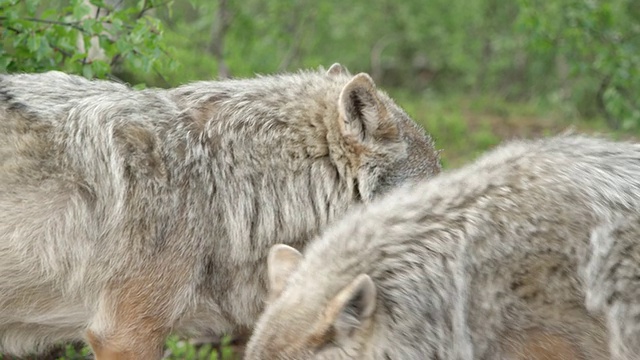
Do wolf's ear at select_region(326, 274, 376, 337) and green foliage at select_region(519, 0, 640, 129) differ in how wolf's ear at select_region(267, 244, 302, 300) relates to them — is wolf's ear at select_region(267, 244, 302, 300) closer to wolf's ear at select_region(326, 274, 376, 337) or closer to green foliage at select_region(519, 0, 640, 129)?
wolf's ear at select_region(326, 274, 376, 337)

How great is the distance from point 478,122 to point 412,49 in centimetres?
561

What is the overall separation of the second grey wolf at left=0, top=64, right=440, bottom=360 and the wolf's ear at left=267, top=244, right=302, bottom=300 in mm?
647

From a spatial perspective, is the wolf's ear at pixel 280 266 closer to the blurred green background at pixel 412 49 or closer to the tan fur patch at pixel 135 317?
the tan fur patch at pixel 135 317

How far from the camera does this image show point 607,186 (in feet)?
13.0

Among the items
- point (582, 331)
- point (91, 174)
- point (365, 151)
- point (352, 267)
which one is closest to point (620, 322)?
point (582, 331)

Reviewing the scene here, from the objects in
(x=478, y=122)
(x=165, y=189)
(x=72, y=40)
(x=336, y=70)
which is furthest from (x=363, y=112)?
(x=478, y=122)

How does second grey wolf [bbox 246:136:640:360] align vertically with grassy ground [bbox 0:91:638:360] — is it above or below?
above

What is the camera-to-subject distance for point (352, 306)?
3482 millimetres

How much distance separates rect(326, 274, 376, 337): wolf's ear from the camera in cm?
343

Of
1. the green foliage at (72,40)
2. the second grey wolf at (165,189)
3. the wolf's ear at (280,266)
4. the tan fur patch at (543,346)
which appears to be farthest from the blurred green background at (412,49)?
the tan fur patch at (543,346)

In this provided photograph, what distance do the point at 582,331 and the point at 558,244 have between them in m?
0.35

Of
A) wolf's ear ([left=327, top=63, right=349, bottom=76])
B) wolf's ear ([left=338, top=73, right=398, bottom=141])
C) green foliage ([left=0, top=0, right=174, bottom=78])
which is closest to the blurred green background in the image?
green foliage ([left=0, top=0, right=174, bottom=78])

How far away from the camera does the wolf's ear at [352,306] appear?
3428 millimetres

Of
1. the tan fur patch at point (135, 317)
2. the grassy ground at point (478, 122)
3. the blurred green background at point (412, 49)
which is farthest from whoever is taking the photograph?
the grassy ground at point (478, 122)
